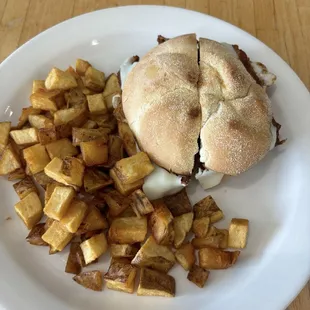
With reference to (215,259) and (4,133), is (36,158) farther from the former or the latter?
(215,259)

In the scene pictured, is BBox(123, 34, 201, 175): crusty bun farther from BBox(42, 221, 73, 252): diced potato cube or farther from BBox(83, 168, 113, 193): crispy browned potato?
BBox(42, 221, 73, 252): diced potato cube

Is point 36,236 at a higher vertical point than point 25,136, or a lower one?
lower

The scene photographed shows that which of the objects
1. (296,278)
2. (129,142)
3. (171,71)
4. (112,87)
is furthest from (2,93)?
(296,278)

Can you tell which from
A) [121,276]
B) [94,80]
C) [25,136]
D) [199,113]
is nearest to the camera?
[121,276]

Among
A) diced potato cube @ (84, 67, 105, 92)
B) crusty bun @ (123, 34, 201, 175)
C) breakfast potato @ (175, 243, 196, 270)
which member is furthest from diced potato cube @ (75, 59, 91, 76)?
breakfast potato @ (175, 243, 196, 270)

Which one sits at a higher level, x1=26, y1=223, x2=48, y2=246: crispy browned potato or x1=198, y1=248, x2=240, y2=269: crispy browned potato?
x1=26, y1=223, x2=48, y2=246: crispy browned potato

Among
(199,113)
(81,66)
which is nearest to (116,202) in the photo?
(199,113)
